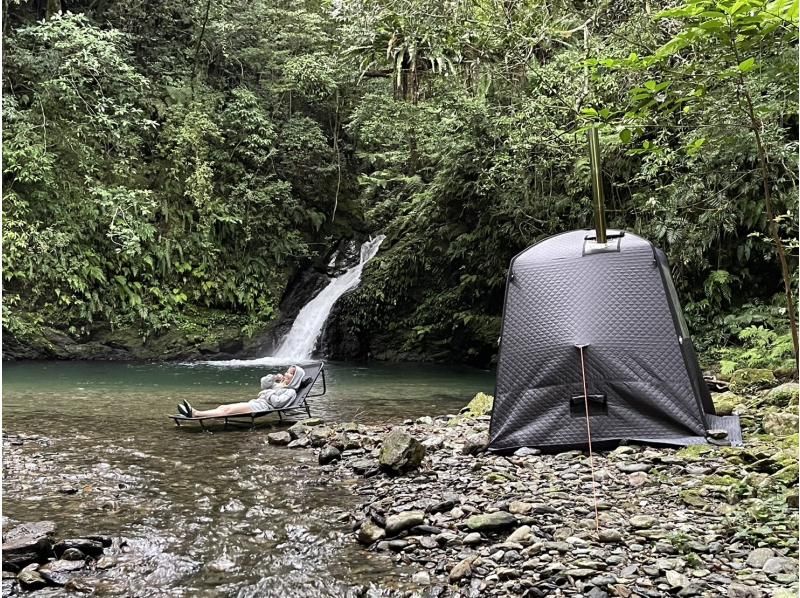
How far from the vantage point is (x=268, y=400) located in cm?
855

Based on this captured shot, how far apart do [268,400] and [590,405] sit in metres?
4.45

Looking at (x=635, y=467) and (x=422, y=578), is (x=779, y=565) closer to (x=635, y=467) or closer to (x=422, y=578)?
(x=422, y=578)

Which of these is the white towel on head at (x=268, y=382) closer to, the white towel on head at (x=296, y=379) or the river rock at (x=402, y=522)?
the white towel on head at (x=296, y=379)

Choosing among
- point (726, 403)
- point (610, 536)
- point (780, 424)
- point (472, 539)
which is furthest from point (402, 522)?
point (726, 403)

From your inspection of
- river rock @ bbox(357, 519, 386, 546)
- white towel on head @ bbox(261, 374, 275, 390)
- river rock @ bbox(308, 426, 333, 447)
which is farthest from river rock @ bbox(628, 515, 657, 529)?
white towel on head @ bbox(261, 374, 275, 390)

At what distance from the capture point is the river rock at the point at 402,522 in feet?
13.8

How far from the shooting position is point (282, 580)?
12.2ft

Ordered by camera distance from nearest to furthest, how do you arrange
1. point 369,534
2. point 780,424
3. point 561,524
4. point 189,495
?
point 561,524 → point 369,534 → point 189,495 → point 780,424

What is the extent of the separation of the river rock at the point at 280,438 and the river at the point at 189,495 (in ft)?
0.61

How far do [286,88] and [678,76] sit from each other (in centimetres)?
1839

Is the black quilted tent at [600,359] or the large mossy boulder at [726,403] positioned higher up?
the black quilted tent at [600,359]

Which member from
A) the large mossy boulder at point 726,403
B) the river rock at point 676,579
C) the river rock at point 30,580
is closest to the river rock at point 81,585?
the river rock at point 30,580

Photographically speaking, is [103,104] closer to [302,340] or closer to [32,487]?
[302,340]

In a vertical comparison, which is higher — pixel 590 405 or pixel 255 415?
pixel 590 405
